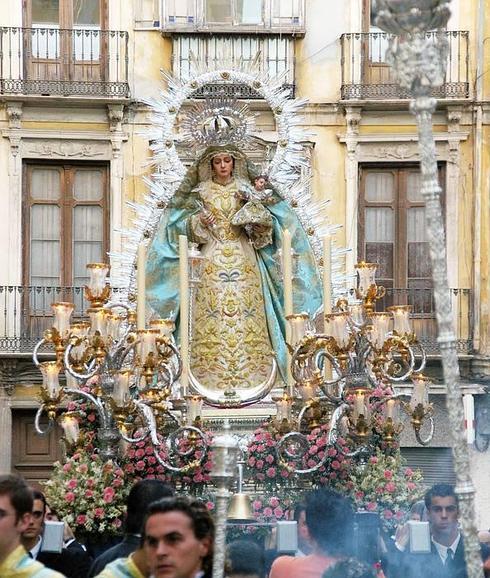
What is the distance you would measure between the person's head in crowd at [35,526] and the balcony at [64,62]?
512 inches

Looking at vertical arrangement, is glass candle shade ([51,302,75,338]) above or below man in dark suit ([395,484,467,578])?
above

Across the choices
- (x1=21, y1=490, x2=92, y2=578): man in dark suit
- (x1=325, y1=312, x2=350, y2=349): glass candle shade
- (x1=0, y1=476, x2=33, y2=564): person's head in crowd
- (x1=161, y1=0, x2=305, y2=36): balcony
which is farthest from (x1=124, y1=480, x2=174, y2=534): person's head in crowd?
(x1=161, y1=0, x2=305, y2=36): balcony

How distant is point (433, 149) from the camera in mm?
7891

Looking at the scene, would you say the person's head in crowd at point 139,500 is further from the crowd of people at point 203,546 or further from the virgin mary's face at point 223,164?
A: the virgin mary's face at point 223,164

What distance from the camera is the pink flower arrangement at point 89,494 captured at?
43.5 feet

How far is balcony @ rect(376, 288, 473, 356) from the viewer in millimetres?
23188

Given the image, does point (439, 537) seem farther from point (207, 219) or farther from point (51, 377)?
point (207, 219)

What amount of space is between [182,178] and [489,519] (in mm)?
8222

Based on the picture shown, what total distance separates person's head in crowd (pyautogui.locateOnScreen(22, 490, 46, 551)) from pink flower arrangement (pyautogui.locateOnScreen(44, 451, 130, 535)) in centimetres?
287

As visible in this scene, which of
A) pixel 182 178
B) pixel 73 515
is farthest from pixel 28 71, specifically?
pixel 73 515

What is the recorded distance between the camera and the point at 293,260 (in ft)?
49.2

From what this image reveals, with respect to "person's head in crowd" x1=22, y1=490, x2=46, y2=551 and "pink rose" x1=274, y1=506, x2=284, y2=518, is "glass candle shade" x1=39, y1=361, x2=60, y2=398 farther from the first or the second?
"person's head in crowd" x1=22, y1=490, x2=46, y2=551

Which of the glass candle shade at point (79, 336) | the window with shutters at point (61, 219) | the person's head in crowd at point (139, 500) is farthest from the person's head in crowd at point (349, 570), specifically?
the window with shutters at point (61, 219)

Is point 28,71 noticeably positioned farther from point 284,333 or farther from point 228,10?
point 284,333
